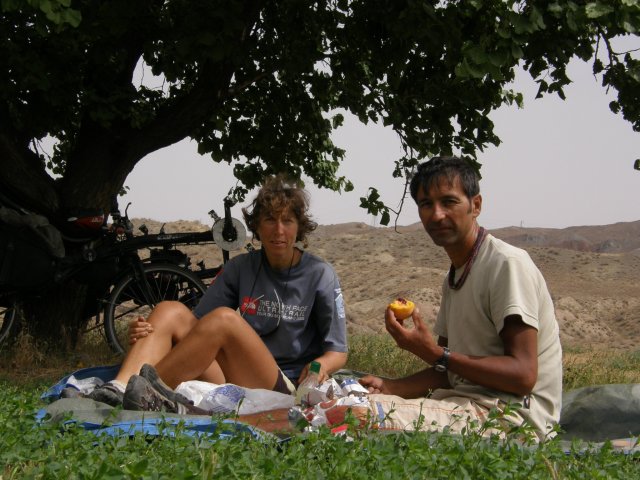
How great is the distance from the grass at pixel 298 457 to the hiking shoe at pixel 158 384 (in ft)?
1.88

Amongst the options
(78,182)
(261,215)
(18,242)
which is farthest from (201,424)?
(78,182)

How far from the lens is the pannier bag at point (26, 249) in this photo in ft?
22.7

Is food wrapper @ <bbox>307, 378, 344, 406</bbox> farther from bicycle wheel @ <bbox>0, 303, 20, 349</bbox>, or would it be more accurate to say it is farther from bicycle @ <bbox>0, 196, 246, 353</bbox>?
bicycle wheel @ <bbox>0, 303, 20, 349</bbox>

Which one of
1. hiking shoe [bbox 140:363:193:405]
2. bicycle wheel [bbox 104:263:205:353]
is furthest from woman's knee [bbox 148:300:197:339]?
bicycle wheel [bbox 104:263:205:353]

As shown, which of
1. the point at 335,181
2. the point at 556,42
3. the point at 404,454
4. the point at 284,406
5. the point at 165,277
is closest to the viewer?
the point at 404,454

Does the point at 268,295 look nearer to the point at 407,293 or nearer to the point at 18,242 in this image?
the point at 18,242

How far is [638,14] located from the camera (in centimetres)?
508

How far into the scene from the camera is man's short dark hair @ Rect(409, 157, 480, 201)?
371cm

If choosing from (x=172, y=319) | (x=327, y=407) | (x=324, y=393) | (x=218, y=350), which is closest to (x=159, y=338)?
(x=172, y=319)

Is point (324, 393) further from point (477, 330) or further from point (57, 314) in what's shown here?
point (57, 314)

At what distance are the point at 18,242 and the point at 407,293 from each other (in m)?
11.5

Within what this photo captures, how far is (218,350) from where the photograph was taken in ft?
14.4

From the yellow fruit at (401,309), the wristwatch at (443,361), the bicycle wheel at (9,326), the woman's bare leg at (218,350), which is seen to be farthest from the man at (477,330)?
the bicycle wheel at (9,326)

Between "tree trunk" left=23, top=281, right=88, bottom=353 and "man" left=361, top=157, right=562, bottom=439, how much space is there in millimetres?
4543
